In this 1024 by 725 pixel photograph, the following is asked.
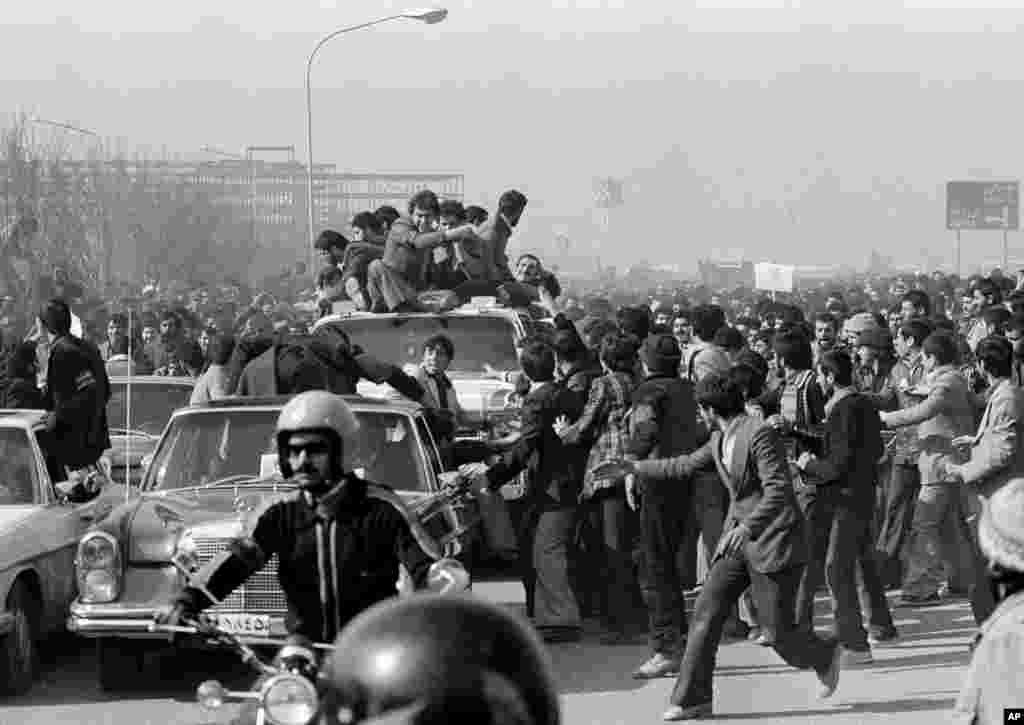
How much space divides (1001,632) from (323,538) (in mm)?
2051

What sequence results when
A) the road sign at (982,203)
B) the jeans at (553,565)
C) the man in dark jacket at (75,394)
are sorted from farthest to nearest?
1. the road sign at (982,203)
2. the man in dark jacket at (75,394)
3. the jeans at (553,565)

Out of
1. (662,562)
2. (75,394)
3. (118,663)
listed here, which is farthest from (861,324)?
(118,663)

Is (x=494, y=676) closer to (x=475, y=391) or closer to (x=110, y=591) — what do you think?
(x=110, y=591)

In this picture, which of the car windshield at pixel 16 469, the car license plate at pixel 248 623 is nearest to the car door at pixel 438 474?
the car license plate at pixel 248 623

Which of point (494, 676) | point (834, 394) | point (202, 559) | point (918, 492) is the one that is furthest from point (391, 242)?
point (494, 676)

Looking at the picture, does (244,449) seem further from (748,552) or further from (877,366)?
(877,366)

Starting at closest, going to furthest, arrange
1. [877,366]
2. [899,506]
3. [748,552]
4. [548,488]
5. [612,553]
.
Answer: [748,552] < [548,488] < [612,553] < [899,506] < [877,366]

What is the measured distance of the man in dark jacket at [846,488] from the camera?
37.9 feet

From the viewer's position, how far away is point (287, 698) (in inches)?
181

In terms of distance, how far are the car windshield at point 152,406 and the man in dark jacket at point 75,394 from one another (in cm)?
217

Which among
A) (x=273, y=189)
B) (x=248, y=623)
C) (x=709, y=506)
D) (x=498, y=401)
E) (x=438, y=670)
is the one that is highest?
(x=273, y=189)

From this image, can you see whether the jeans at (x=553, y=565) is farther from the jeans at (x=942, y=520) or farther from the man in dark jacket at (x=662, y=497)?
the jeans at (x=942, y=520)

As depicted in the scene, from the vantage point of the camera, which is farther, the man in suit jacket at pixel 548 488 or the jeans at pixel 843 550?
the man in suit jacket at pixel 548 488

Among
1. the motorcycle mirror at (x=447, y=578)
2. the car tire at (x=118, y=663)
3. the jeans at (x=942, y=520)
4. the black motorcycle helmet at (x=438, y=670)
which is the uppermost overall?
the black motorcycle helmet at (x=438, y=670)
